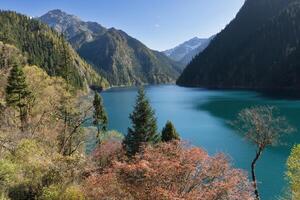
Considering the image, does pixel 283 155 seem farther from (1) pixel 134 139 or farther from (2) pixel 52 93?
(2) pixel 52 93

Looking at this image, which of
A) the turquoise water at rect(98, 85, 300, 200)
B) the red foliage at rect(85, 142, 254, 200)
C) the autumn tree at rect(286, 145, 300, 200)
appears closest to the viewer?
the red foliage at rect(85, 142, 254, 200)

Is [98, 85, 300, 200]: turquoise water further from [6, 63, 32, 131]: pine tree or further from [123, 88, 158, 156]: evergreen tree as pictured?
[6, 63, 32, 131]: pine tree

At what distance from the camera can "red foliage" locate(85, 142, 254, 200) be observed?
23.0 metres

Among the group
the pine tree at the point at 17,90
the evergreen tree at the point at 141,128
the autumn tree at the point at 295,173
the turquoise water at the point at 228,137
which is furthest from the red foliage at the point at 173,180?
the pine tree at the point at 17,90

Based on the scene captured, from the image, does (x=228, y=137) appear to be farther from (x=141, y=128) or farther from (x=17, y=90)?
(x=17, y=90)

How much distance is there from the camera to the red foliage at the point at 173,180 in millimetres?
22969

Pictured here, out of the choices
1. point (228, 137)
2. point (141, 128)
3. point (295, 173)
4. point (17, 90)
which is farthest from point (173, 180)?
point (228, 137)

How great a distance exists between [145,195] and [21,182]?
10469 mm

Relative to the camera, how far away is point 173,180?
2361cm

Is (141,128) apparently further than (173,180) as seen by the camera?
Yes

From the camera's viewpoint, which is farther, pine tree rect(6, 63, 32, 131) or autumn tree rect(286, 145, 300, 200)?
pine tree rect(6, 63, 32, 131)

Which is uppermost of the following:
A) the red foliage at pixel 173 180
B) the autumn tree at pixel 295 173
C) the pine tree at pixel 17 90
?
the pine tree at pixel 17 90

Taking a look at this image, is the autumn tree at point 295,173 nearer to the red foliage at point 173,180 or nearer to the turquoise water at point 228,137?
the red foliage at point 173,180

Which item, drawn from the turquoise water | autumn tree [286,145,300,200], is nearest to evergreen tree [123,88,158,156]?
the turquoise water
